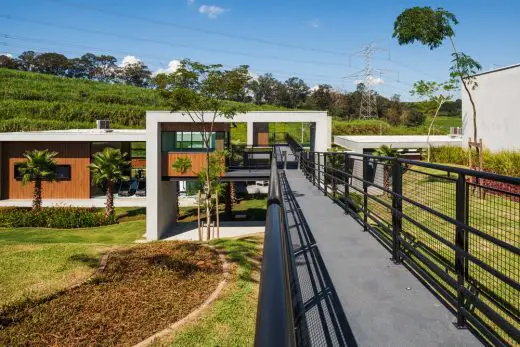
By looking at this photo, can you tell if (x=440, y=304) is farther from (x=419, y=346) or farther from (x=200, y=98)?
(x=200, y=98)

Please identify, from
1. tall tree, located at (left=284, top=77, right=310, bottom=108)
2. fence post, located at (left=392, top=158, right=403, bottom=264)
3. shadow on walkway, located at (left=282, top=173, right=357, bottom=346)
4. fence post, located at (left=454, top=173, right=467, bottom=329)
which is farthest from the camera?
tall tree, located at (left=284, top=77, right=310, bottom=108)

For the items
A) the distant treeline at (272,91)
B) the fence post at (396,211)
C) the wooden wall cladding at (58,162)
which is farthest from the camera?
the distant treeline at (272,91)

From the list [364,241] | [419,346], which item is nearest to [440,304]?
[419,346]

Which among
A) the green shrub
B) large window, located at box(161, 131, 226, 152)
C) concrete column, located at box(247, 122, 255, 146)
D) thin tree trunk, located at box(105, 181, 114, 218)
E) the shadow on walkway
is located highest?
concrete column, located at box(247, 122, 255, 146)

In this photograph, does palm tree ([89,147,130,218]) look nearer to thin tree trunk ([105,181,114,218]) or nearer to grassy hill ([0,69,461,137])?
thin tree trunk ([105,181,114,218])

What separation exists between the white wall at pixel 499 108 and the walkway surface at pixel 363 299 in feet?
55.6

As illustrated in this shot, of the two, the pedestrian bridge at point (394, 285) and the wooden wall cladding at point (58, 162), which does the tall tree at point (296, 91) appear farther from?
the pedestrian bridge at point (394, 285)

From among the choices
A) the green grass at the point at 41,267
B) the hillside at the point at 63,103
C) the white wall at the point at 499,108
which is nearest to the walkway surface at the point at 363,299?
the green grass at the point at 41,267

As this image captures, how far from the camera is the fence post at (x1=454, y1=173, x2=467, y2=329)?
9.25 ft

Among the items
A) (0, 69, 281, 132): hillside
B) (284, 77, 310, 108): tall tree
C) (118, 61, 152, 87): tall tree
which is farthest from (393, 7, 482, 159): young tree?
(118, 61, 152, 87): tall tree

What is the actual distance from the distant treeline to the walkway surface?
46.0 meters

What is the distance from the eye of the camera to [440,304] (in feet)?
10.5

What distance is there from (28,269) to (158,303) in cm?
338

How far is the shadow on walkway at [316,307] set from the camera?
2629mm
